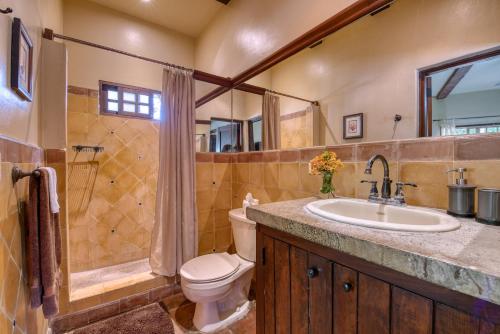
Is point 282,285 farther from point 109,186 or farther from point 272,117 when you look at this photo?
point 109,186

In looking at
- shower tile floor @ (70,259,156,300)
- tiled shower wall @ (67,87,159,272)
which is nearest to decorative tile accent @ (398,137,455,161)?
shower tile floor @ (70,259,156,300)

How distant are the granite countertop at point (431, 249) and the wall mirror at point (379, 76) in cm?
54

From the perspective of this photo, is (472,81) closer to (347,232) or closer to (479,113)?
(479,113)

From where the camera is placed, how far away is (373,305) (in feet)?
1.94

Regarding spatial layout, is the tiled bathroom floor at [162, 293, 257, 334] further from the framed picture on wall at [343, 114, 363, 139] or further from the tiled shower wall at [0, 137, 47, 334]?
the framed picture on wall at [343, 114, 363, 139]

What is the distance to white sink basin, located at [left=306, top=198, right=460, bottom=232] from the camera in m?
0.64

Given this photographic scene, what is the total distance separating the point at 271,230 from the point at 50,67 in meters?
1.77

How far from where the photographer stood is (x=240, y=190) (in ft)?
7.07

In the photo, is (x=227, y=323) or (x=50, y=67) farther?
(x=227, y=323)

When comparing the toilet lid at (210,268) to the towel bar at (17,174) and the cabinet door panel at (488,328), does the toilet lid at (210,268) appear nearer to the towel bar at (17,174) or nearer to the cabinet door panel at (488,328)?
the towel bar at (17,174)

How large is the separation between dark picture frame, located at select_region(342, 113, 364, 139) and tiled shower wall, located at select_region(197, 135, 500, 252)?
2.9 inches

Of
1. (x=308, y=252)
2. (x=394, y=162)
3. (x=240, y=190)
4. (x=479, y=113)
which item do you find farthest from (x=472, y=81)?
(x=240, y=190)

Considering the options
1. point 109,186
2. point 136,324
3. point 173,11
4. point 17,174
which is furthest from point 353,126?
point 173,11

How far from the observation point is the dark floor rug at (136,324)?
1.48 meters
